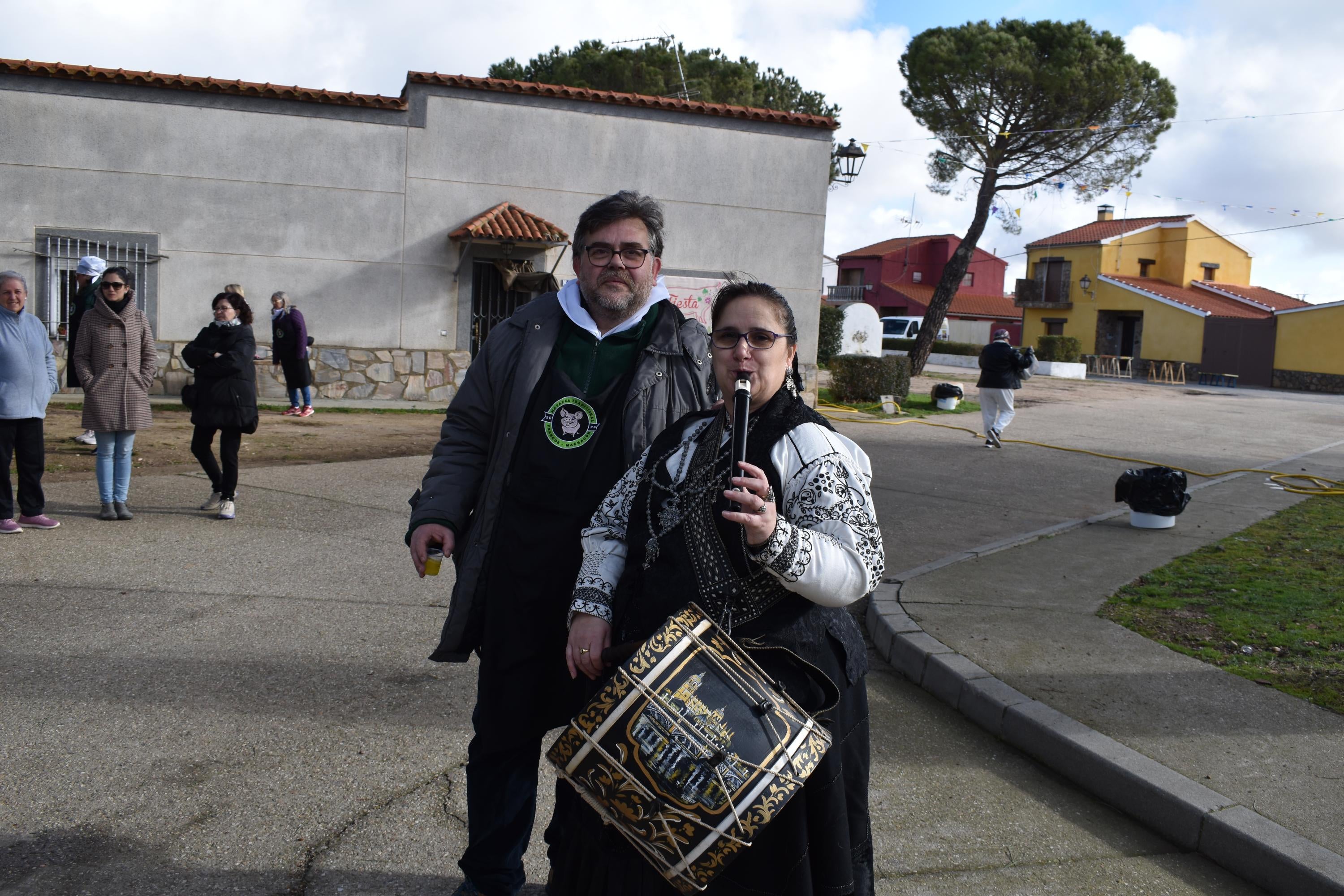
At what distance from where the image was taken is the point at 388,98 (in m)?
15.9

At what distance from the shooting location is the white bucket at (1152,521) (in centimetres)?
832

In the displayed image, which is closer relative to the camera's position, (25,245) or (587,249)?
(587,249)

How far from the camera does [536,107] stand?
53.9 feet

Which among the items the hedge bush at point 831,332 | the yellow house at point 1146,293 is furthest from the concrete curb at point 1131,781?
the yellow house at point 1146,293

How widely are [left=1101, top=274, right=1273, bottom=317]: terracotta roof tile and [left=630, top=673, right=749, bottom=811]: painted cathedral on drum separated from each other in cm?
4412

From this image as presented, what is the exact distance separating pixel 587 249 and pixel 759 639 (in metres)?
1.17

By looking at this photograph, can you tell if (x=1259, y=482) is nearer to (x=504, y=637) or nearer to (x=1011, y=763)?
(x=1011, y=763)

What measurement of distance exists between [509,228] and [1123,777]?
44.6 feet

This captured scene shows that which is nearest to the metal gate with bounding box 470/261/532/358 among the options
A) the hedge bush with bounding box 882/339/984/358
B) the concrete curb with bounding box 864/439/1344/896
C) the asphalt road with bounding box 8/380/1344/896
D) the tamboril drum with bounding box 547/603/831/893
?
the asphalt road with bounding box 8/380/1344/896

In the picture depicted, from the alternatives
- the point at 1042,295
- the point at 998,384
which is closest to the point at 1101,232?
the point at 1042,295

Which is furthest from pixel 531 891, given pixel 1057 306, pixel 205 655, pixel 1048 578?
pixel 1057 306

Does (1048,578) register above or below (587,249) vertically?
below

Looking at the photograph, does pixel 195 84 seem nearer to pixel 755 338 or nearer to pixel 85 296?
pixel 85 296

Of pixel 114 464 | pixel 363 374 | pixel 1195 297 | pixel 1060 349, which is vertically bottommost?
pixel 114 464
